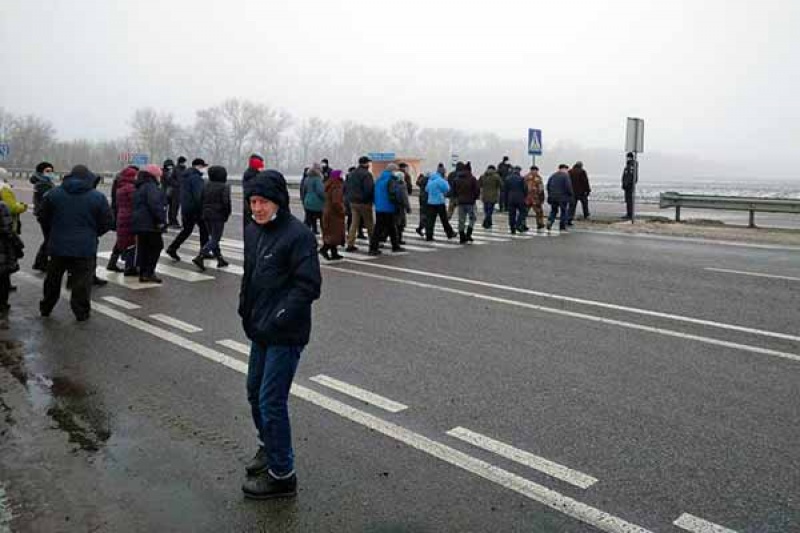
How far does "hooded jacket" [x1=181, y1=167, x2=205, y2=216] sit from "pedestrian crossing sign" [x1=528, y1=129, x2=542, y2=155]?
12.2 metres

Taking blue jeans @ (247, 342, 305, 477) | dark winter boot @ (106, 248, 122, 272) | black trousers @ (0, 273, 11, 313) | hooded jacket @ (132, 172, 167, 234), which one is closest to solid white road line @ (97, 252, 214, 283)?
dark winter boot @ (106, 248, 122, 272)

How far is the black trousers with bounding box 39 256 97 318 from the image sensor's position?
8.20 meters

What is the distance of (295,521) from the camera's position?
3678 mm

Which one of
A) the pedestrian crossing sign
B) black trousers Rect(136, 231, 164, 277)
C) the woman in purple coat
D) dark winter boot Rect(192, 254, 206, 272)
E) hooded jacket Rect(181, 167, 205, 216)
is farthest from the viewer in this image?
the pedestrian crossing sign

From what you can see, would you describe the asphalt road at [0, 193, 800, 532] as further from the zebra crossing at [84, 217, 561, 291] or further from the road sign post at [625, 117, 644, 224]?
the road sign post at [625, 117, 644, 224]

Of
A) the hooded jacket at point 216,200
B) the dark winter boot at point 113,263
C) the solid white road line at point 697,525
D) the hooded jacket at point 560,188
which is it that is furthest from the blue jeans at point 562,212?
the solid white road line at point 697,525

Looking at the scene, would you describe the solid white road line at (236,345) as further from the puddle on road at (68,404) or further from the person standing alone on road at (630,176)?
the person standing alone on road at (630,176)

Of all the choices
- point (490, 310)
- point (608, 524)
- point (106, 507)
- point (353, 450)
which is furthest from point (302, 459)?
point (490, 310)

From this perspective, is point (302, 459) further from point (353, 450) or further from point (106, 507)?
point (106, 507)

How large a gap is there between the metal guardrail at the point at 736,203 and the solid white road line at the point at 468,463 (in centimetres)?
1717

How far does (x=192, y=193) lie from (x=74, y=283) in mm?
5046

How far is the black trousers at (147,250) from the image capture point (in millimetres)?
10672

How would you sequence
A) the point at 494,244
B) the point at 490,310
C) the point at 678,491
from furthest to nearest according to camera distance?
the point at 494,244
the point at 490,310
the point at 678,491

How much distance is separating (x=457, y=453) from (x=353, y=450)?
66cm
